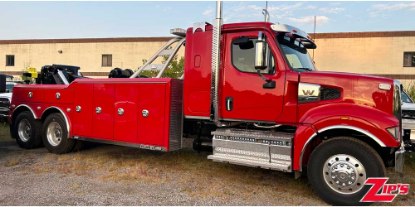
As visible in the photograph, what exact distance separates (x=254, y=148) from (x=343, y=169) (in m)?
1.34

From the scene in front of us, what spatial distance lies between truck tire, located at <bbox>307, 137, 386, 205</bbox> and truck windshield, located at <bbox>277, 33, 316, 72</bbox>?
136cm

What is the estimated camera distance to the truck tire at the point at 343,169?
16.6ft

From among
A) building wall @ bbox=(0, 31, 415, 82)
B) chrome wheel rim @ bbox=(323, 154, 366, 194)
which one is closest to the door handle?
chrome wheel rim @ bbox=(323, 154, 366, 194)

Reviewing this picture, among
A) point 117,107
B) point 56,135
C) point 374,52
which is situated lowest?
point 56,135

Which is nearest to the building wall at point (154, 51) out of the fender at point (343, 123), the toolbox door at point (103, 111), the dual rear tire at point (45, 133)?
the dual rear tire at point (45, 133)

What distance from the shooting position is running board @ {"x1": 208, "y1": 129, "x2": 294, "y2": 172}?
18.6 feet

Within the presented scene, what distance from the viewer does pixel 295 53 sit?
6.28 metres

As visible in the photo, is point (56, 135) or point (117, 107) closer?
point (117, 107)

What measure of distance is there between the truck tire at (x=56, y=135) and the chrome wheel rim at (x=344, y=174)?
5.48 m

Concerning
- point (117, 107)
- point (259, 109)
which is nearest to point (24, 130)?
point (117, 107)

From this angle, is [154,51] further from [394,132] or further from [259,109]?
[394,132]

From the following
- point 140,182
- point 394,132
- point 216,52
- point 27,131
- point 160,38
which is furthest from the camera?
point 160,38

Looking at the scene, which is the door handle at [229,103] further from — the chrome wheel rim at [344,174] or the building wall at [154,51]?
the building wall at [154,51]

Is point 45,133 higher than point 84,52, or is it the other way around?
point 84,52
